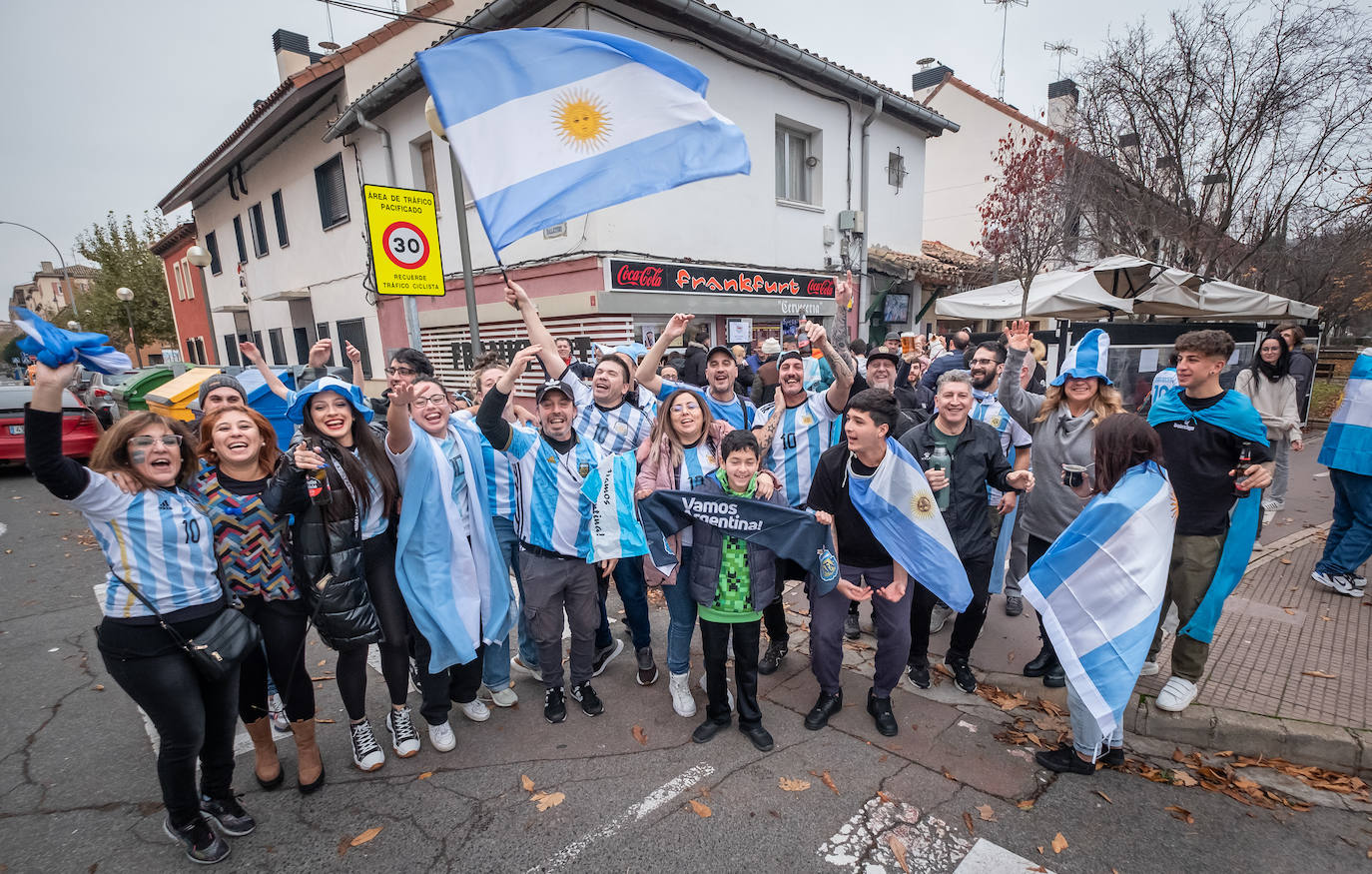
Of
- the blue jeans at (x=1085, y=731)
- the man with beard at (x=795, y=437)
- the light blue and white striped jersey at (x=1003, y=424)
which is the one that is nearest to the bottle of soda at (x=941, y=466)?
the light blue and white striped jersey at (x=1003, y=424)

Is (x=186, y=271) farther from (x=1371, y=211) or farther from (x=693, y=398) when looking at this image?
(x=1371, y=211)

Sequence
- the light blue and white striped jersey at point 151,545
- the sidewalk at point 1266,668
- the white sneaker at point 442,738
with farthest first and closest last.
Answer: the white sneaker at point 442,738
the sidewalk at point 1266,668
the light blue and white striped jersey at point 151,545

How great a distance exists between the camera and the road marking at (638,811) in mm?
2613

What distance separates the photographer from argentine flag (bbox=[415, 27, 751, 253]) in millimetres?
3230

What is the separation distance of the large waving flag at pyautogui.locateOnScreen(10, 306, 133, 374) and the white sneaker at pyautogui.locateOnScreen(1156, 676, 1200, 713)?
189 inches

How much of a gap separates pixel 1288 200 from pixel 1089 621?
1433 cm

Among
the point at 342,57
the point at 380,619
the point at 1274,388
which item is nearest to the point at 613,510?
the point at 380,619

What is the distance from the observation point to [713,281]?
11508 mm

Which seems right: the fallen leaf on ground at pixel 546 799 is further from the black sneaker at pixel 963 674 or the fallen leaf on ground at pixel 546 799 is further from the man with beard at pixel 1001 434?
the man with beard at pixel 1001 434

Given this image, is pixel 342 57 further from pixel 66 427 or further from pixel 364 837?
pixel 364 837

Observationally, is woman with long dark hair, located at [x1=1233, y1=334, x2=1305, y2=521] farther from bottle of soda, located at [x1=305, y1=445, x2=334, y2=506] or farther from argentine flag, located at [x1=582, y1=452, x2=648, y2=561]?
bottle of soda, located at [x1=305, y1=445, x2=334, y2=506]

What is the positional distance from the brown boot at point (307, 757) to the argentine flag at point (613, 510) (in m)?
1.59

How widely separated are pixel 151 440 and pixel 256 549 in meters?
0.59

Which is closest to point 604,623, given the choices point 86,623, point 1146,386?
point 86,623
